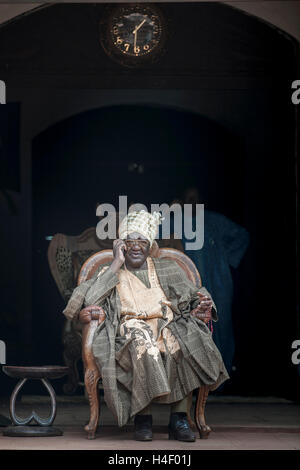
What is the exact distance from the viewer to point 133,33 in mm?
7820

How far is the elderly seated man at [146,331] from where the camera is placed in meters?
5.55

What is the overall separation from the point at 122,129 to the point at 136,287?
233cm

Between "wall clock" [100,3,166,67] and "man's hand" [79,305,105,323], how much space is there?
2.78 meters

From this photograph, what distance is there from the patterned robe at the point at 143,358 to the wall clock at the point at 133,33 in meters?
2.50

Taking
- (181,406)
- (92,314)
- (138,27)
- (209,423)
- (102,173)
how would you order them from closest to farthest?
(181,406) → (92,314) → (209,423) → (138,27) → (102,173)

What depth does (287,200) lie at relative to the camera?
7.77 m

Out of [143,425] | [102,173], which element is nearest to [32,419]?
[143,425]

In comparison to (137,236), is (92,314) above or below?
below

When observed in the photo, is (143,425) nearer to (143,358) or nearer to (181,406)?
(181,406)

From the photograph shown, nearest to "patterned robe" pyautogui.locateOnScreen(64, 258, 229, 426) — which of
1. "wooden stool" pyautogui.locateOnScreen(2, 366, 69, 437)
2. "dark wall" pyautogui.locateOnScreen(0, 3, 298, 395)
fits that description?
"wooden stool" pyautogui.locateOnScreen(2, 366, 69, 437)

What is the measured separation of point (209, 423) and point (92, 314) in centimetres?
126

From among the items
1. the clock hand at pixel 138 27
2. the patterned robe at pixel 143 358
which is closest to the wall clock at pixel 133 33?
the clock hand at pixel 138 27

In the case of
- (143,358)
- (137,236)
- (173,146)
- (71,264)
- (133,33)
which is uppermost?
(133,33)
